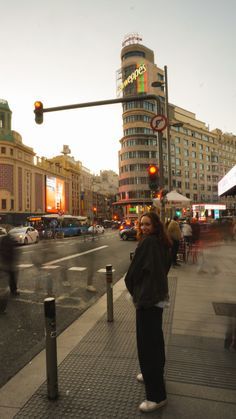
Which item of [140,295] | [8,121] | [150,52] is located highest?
[150,52]

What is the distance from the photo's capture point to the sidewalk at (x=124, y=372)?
10.00 feet

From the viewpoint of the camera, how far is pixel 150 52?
92.2 meters

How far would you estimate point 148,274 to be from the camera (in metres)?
3.06

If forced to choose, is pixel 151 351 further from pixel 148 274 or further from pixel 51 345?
pixel 51 345

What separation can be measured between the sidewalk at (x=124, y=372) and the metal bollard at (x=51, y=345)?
0.12m

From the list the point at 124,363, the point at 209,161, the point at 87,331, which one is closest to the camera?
the point at 124,363

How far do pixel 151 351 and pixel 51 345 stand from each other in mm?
964

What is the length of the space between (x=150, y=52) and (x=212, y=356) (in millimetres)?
99447

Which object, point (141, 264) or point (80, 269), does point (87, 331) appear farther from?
point (80, 269)

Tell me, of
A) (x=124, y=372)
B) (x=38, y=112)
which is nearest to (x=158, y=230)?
(x=124, y=372)

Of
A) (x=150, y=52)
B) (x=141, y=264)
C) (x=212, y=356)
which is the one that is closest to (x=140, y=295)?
(x=141, y=264)

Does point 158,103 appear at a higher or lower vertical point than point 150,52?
lower

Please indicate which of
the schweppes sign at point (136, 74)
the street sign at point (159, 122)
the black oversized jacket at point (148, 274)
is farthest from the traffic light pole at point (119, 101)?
the schweppes sign at point (136, 74)

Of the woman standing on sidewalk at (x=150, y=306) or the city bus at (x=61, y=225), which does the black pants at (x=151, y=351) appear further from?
the city bus at (x=61, y=225)
